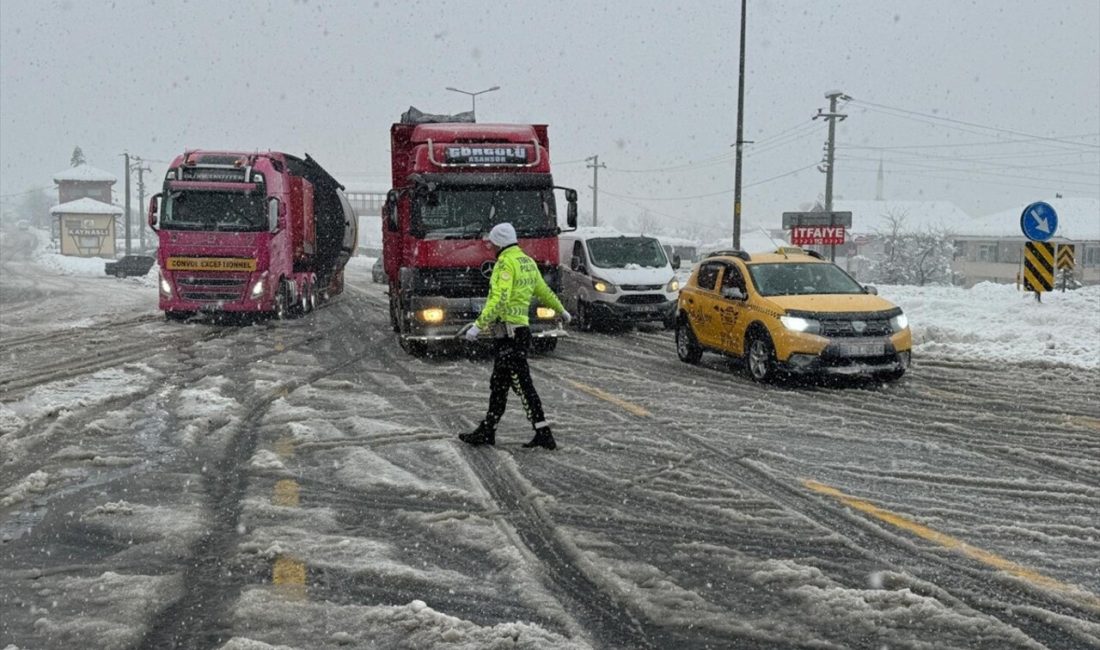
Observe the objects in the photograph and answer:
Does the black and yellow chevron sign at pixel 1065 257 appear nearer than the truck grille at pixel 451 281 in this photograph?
No

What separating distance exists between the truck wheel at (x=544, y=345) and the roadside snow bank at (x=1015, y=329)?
5764mm

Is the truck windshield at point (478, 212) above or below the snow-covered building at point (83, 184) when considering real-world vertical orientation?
below

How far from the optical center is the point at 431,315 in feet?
Answer: 45.2

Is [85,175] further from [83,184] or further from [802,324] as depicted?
[802,324]

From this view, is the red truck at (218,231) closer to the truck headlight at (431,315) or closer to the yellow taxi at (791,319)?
the truck headlight at (431,315)

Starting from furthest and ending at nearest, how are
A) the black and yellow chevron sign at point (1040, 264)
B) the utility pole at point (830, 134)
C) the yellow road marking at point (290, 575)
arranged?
the utility pole at point (830, 134) → the black and yellow chevron sign at point (1040, 264) → the yellow road marking at point (290, 575)

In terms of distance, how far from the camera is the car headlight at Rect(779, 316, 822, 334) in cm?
1112

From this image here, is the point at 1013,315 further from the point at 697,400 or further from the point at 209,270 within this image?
the point at 209,270

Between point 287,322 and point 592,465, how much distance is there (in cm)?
1543

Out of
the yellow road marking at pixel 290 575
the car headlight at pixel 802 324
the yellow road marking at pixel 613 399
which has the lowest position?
the yellow road marking at pixel 613 399

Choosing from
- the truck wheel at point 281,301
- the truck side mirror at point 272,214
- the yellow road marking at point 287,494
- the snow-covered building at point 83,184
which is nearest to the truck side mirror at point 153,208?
the truck side mirror at point 272,214

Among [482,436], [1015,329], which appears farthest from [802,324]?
[1015,329]

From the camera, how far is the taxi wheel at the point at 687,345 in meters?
13.8

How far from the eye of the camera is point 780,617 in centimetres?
415
